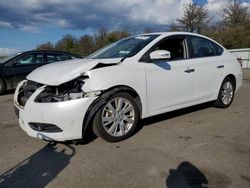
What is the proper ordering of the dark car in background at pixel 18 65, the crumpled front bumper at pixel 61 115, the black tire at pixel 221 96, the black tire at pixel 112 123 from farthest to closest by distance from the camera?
the dark car in background at pixel 18 65 < the black tire at pixel 221 96 < the black tire at pixel 112 123 < the crumpled front bumper at pixel 61 115

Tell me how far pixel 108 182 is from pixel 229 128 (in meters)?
2.59

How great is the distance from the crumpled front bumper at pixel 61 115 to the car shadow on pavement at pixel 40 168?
8.4 inches

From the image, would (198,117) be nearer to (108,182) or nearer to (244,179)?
(244,179)

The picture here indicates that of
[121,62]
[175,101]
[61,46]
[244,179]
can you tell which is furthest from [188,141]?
[61,46]

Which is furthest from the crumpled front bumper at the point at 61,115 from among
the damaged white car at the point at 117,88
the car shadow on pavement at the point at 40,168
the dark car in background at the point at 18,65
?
the dark car in background at the point at 18,65

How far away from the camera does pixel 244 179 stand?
2877 millimetres

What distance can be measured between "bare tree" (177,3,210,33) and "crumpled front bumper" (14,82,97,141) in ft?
98.1

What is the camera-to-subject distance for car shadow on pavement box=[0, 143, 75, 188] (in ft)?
9.64

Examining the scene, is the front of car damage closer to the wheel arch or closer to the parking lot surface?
the wheel arch

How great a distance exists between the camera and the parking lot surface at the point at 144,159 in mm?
2908

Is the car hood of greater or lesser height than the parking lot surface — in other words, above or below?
above

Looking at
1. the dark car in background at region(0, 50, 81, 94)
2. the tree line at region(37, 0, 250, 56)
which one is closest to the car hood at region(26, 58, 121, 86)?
the dark car in background at region(0, 50, 81, 94)

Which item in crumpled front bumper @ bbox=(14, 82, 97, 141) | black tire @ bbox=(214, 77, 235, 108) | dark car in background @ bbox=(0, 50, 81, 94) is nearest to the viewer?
crumpled front bumper @ bbox=(14, 82, 97, 141)

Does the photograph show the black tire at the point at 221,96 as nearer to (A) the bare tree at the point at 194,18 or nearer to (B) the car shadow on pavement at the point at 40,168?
(B) the car shadow on pavement at the point at 40,168
